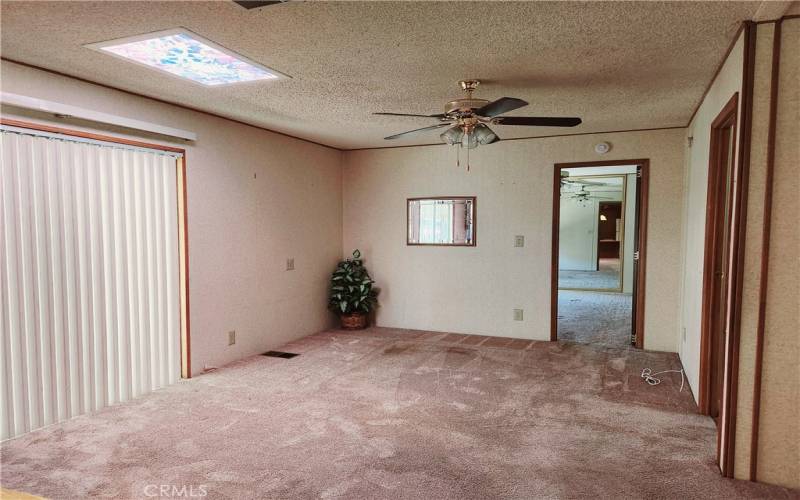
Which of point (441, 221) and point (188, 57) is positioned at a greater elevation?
point (188, 57)

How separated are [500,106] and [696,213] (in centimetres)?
217

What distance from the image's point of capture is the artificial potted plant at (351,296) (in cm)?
600

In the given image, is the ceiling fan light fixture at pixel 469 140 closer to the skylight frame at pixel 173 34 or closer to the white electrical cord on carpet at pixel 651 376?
the skylight frame at pixel 173 34

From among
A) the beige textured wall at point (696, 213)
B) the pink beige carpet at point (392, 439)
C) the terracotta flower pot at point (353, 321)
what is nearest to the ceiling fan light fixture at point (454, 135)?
Answer: the beige textured wall at point (696, 213)

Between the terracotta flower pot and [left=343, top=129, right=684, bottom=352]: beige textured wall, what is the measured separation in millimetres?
325

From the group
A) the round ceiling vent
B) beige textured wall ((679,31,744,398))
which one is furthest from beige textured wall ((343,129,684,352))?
beige textured wall ((679,31,744,398))

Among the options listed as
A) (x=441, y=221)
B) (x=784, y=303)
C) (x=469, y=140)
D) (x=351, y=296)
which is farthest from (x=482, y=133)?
(x=351, y=296)

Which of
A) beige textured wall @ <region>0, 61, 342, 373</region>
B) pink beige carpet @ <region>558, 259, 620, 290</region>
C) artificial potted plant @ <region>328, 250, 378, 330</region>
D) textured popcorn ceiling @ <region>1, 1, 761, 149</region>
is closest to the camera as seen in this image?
textured popcorn ceiling @ <region>1, 1, 761, 149</region>

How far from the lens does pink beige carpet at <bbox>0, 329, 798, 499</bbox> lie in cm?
242

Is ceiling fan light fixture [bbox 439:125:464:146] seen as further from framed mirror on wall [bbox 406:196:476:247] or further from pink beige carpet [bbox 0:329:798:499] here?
framed mirror on wall [bbox 406:196:476:247]

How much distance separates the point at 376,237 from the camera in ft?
20.5

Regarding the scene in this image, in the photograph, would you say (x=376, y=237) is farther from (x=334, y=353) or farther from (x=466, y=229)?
(x=334, y=353)

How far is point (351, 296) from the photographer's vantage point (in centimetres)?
601

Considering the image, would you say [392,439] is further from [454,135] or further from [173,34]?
[173,34]
